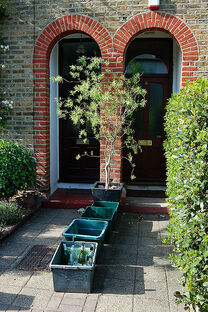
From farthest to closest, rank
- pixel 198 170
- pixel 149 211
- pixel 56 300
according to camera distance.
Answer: pixel 149 211 < pixel 56 300 < pixel 198 170

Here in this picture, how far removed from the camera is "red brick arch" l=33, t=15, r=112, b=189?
20.8 feet

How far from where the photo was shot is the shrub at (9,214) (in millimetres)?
5295

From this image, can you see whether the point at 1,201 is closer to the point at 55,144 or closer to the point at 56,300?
the point at 55,144

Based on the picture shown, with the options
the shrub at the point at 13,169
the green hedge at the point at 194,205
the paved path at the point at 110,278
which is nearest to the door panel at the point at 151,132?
the paved path at the point at 110,278

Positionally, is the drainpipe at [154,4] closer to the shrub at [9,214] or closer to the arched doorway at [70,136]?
the arched doorway at [70,136]

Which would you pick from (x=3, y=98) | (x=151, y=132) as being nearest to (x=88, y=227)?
(x=3, y=98)

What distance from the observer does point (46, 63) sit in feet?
21.4

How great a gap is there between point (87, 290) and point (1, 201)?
9.19 ft

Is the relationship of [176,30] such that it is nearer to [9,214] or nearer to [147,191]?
[147,191]

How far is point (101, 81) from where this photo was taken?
638 centimetres

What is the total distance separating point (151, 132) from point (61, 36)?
9.90ft

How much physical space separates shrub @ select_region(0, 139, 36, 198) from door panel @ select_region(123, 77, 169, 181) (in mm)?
2820

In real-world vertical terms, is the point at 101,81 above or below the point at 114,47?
below

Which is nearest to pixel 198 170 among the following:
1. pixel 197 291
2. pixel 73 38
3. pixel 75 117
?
pixel 197 291
